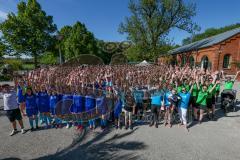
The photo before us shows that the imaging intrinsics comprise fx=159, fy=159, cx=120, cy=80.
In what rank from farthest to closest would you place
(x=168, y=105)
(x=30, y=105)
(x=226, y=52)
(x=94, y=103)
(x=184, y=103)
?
(x=226, y=52), (x=168, y=105), (x=184, y=103), (x=94, y=103), (x=30, y=105)

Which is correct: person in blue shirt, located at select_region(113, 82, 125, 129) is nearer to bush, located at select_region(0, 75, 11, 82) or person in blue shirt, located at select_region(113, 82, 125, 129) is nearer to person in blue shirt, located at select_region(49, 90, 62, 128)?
person in blue shirt, located at select_region(49, 90, 62, 128)

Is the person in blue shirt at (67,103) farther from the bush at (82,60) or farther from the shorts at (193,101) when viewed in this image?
the bush at (82,60)

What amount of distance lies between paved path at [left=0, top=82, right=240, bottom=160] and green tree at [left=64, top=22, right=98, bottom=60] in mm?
30854

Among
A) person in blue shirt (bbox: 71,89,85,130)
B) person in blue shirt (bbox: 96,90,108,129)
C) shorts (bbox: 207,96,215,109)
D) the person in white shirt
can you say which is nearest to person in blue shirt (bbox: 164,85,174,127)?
shorts (bbox: 207,96,215,109)

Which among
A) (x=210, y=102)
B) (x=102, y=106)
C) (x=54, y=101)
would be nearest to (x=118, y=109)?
(x=102, y=106)

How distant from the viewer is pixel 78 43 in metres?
35.8

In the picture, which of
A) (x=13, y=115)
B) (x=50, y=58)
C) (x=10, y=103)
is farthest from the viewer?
(x=50, y=58)

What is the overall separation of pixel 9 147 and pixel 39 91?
216 centimetres

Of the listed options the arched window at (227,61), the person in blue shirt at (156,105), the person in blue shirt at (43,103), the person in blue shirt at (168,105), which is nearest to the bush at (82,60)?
the person in blue shirt at (43,103)

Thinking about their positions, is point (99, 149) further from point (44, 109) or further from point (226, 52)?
point (226, 52)

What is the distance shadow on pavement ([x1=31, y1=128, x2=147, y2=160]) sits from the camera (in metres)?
4.48

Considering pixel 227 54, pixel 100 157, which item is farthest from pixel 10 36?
pixel 227 54

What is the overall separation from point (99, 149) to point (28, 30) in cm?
2495

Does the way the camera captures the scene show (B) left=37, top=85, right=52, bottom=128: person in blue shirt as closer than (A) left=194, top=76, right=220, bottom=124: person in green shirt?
Yes
